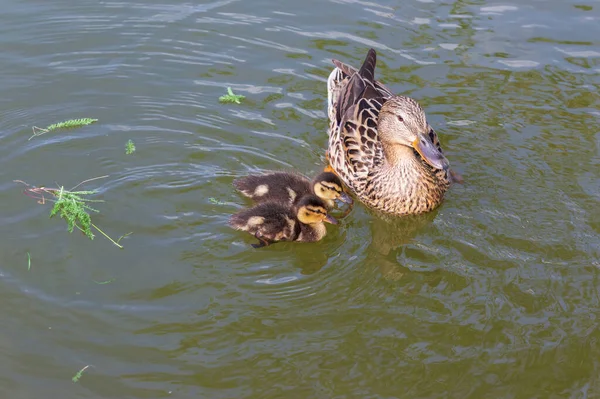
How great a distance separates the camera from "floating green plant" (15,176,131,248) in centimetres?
489

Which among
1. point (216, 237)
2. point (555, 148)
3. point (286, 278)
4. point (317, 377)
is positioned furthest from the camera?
point (555, 148)

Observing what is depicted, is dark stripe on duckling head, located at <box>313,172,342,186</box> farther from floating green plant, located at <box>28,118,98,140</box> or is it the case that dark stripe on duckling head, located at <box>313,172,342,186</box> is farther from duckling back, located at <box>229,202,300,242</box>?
floating green plant, located at <box>28,118,98,140</box>

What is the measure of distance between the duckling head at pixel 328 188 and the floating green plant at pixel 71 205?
4.40 ft

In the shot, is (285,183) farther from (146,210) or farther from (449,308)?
(449,308)

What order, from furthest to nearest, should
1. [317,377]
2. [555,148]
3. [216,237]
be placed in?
[555,148] → [216,237] → [317,377]

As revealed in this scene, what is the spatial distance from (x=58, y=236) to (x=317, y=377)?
1.99 meters

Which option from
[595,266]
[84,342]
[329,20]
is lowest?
[84,342]

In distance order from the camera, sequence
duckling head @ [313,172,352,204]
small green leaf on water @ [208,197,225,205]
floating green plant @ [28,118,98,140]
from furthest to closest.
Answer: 1. floating green plant @ [28,118,98,140]
2. small green leaf on water @ [208,197,225,205]
3. duckling head @ [313,172,352,204]

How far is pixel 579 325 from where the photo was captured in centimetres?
427

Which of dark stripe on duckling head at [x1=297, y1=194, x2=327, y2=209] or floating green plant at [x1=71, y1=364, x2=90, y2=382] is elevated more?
dark stripe on duckling head at [x1=297, y1=194, x2=327, y2=209]

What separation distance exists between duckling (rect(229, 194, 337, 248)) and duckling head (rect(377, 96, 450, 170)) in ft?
2.52

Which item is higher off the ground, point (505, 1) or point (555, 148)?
point (505, 1)

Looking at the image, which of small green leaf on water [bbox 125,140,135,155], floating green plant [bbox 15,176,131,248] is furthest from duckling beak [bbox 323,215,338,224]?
small green leaf on water [bbox 125,140,135,155]

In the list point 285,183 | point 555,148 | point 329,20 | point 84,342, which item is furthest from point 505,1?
point 84,342
